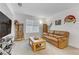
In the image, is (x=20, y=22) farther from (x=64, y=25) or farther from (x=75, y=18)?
(x=75, y=18)

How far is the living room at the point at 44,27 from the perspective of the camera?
3.54 meters

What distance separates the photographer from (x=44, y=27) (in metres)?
7.76

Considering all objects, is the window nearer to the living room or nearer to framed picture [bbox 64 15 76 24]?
the living room

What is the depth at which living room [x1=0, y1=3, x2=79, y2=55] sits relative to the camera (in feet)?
11.6

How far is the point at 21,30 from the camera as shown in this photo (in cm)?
639

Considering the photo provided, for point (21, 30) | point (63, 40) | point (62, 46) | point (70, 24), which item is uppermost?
point (70, 24)

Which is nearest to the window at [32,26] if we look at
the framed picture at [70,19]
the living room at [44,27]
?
the living room at [44,27]

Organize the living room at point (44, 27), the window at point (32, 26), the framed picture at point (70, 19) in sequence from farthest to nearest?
the window at point (32, 26) → the framed picture at point (70, 19) → the living room at point (44, 27)

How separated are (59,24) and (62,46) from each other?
190 cm

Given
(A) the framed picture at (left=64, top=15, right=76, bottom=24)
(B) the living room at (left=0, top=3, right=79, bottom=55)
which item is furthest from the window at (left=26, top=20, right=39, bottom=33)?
(A) the framed picture at (left=64, top=15, right=76, bottom=24)

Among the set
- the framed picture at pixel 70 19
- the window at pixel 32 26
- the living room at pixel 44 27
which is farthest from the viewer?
the window at pixel 32 26

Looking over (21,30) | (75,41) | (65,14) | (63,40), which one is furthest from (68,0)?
(21,30)

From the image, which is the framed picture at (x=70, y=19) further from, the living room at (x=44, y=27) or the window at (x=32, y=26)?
the window at (x=32, y=26)

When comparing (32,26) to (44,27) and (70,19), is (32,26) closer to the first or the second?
(44,27)
